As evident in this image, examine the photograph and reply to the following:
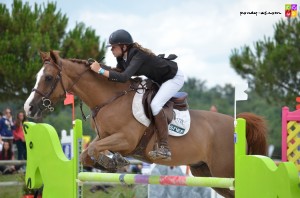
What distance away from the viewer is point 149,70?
6.09m

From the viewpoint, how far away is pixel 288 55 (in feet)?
58.2

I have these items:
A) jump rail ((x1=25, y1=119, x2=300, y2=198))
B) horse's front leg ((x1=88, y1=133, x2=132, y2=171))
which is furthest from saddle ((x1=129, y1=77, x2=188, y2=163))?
jump rail ((x1=25, y1=119, x2=300, y2=198))

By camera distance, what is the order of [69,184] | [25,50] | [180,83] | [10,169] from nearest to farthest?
[69,184], [180,83], [10,169], [25,50]

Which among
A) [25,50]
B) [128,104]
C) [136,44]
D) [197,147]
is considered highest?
[25,50]

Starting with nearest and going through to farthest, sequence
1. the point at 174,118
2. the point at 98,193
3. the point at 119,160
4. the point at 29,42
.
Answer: the point at 119,160
the point at 174,118
the point at 98,193
the point at 29,42

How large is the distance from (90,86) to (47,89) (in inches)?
18.2

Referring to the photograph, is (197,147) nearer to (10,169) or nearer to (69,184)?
(69,184)

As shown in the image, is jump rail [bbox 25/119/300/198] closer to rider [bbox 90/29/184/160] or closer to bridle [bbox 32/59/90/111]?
bridle [bbox 32/59/90/111]

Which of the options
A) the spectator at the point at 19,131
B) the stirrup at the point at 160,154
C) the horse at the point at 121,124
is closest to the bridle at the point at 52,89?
the horse at the point at 121,124

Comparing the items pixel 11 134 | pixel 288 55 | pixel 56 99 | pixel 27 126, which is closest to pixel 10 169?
pixel 11 134

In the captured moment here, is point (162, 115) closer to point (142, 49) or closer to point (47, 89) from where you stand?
point (142, 49)

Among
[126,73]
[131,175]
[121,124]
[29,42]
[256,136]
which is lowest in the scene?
[131,175]

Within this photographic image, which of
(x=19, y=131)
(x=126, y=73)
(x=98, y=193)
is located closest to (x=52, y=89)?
(x=126, y=73)

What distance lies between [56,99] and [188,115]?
1400mm
